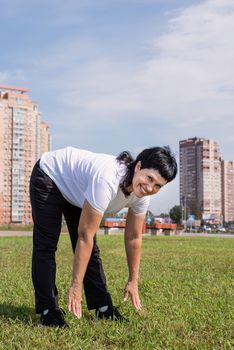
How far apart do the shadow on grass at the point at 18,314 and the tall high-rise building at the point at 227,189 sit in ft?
369

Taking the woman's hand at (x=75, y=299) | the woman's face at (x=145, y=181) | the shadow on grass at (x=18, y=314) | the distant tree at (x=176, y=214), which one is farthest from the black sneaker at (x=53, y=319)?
the distant tree at (x=176, y=214)

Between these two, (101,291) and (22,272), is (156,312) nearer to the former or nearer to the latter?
(101,291)

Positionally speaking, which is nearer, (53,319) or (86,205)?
(86,205)

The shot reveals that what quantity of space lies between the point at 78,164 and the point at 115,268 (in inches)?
180

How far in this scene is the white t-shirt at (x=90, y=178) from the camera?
345cm

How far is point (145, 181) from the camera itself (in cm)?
351

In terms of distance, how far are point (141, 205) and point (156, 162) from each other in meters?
0.50

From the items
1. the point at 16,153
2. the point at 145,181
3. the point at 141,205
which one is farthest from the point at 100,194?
the point at 16,153

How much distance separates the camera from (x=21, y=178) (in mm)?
67562

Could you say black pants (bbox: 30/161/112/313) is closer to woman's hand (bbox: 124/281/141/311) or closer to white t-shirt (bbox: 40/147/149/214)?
white t-shirt (bbox: 40/147/149/214)

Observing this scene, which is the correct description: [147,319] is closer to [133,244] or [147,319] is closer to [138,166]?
[133,244]

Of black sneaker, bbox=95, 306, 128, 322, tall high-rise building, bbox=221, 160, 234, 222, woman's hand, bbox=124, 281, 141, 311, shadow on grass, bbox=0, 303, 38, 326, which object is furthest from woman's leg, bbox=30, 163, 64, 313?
tall high-rise building, bbox=221, 160, 234, 222

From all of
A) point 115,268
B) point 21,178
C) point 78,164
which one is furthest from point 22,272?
point 21,178

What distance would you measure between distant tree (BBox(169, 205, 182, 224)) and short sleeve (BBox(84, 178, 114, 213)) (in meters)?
93.8
